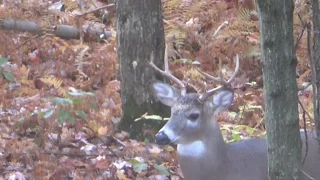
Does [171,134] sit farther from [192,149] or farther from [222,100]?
[222,100]

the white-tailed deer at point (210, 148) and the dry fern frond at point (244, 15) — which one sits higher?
the dry fern frond at point (244, 15)

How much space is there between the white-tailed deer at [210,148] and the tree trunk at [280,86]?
5.24ft

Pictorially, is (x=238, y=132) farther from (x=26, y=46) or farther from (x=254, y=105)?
(x=26, y=46)

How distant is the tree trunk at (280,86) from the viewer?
11.1 feet

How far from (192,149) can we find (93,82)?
3692mm

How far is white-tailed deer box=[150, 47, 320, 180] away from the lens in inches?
203

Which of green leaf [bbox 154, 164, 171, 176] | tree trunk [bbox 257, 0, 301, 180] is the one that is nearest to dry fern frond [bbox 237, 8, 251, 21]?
→ green leaf [bbox 154, 164, 171, 176]

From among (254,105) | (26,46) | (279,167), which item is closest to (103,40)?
(26,46)

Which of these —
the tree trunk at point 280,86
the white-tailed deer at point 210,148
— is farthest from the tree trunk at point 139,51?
the tree trunk at point 280,86

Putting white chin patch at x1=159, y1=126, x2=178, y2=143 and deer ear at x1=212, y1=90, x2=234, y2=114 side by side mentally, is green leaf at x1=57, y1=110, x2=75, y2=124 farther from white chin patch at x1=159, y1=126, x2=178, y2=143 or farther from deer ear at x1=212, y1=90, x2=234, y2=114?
deer ear at x1=212, y1=90, x2=234, y2=114

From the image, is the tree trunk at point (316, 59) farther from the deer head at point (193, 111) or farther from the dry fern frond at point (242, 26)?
the dry fern frond at point (242, 26)

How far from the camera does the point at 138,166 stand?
5.73 m

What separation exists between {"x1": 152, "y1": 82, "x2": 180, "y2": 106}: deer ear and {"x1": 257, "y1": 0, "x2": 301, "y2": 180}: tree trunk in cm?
185

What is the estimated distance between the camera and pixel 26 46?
31.4 ft
